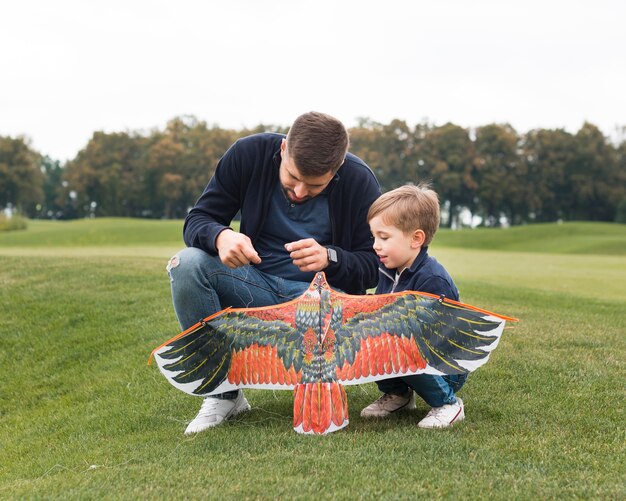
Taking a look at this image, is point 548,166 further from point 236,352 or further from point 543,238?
point 236,352

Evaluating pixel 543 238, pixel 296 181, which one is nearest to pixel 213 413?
pixel 296 181

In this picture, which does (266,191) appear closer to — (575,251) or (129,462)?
(129,462)

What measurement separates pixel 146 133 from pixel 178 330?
6115cm

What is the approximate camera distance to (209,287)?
3727 millimetres

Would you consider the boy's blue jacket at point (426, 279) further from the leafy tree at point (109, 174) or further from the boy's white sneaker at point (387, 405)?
the leafy tree at point (109, 174)

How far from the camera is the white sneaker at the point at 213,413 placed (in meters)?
3.68

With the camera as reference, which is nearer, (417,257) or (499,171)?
(417,257)

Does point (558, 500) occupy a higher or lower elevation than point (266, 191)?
lower

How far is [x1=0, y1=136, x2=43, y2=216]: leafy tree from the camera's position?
55.8 meters

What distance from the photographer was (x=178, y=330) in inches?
242

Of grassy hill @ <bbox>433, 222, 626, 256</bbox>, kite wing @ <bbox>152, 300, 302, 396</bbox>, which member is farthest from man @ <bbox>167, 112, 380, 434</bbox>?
grassy hill @ <bbox>433, 222, 626, 256</bbox>

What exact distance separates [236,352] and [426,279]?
104 cm

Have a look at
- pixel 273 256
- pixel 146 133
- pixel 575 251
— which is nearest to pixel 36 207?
pixel 146 133

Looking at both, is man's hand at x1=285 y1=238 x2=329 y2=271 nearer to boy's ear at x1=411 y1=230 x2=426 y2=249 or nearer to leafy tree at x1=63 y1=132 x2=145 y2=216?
boy's ear at x1=411 y1=230 x2=426 y2=249
